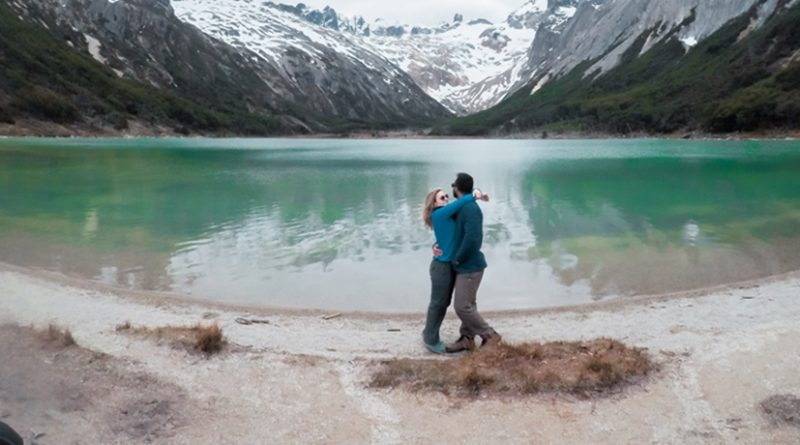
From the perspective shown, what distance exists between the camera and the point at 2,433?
17.3ft

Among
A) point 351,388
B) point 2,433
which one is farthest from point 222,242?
point 2,433

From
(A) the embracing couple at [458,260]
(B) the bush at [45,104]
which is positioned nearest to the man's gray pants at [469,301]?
(A) the embracing couple at [458,260]

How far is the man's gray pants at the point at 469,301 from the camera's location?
10.0 meters

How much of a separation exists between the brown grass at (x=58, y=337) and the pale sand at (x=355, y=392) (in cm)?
26

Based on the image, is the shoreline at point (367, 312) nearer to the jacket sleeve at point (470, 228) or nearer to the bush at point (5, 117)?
the jacket sleeve at point (470, 228)

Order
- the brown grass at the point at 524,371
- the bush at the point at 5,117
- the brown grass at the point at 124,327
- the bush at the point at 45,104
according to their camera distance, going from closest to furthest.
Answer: the brown grass at the point at 524,371, the brown grass at the point at 124,327, the bush at the point at 5,117, the bush at the point at 45,104

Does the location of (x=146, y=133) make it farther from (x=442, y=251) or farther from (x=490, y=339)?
(x=490, y=339)

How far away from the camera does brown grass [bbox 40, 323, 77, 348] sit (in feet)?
32.0

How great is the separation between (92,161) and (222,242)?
4916cm

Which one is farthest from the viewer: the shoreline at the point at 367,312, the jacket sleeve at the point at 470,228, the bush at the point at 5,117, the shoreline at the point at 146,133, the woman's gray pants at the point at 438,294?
the bush at the point at 5,117

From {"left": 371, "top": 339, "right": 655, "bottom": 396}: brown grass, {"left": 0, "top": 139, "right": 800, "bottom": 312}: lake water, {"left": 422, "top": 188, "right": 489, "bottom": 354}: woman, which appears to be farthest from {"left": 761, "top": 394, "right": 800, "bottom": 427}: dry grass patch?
{"left": 0, "top": 139, "right": 800, "bottom": 312}: lake water

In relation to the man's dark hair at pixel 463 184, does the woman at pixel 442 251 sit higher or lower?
lower

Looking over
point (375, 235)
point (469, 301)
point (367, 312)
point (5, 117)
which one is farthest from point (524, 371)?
point (5, 117)

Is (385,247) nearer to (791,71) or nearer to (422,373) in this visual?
(422,373)
